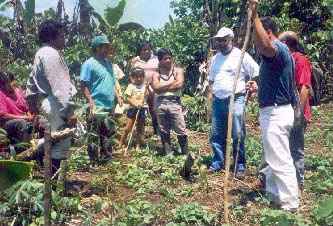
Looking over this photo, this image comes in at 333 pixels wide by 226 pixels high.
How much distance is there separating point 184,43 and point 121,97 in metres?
7.42

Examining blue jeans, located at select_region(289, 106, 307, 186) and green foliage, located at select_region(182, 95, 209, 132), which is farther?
green foliage, located at select_region(182, 95, 209, 132)

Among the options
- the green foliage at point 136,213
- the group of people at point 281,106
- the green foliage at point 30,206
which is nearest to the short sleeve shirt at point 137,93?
the group of people at point 281,106

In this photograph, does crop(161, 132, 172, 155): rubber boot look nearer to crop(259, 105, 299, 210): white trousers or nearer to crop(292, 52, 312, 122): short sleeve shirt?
crop(292, 52, 312, 122): short sleeve shirt

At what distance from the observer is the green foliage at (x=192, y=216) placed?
4.96 m

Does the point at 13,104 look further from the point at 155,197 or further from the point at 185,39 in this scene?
the point at 185,39

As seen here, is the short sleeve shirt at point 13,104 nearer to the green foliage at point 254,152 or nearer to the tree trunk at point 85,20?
the green foliage at point 254,152

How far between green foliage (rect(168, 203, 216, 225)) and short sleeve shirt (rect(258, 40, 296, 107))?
1134 millimetres

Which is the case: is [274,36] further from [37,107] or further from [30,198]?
[30,198]

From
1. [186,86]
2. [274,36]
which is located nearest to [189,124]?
[186,86]

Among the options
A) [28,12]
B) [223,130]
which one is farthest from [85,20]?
[223,130]

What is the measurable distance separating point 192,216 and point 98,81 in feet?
8.41

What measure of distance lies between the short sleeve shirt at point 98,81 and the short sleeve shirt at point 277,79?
229 centimetres

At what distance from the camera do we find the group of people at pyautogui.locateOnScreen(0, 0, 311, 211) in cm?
519

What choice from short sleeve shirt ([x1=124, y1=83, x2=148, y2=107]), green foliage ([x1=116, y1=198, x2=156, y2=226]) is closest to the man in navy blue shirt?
green foliage ([x1=116, y1=198, x2=156, y2=226])
